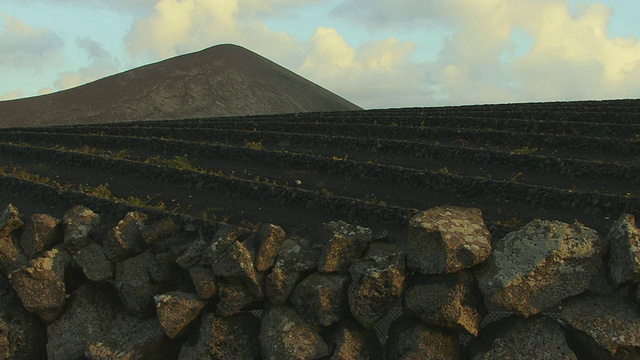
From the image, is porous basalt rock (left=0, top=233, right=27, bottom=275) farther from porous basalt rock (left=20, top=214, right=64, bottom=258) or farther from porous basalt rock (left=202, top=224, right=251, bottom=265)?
porous basalt rock (left=202, top=224, right=251, bottom=265)

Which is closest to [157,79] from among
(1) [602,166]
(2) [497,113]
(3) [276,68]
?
(3) [276,68]

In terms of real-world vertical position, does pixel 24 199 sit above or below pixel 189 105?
below

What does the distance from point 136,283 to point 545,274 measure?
8.13 metres

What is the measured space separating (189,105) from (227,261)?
71.8 metres

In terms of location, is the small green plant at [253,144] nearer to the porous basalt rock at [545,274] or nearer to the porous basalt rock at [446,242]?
the porous basalt rock at [446,242]

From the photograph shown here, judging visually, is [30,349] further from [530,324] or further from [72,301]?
[530,324]

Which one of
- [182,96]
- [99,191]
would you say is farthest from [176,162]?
[182,96]

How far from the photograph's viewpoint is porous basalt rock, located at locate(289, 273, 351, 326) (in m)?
10.3

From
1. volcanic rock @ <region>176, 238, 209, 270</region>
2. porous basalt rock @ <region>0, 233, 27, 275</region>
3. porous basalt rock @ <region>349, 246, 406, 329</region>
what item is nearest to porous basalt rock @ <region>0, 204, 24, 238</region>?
porous basalt rock @ <region>0, 233, 27, 275</region>

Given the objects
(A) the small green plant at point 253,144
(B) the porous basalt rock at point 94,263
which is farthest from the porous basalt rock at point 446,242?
(A) the small green plant at point 253,144

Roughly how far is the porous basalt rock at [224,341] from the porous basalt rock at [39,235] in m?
4.53

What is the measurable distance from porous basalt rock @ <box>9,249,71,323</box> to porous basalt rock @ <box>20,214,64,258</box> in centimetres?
80

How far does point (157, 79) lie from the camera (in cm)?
8525

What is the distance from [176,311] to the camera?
→ 10.8m
